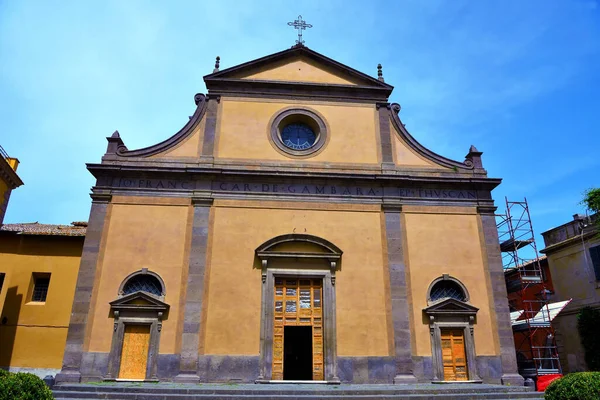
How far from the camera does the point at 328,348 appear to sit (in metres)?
15.0

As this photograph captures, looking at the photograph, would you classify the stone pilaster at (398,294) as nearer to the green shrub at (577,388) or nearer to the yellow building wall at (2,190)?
the green shrub at (577,388)

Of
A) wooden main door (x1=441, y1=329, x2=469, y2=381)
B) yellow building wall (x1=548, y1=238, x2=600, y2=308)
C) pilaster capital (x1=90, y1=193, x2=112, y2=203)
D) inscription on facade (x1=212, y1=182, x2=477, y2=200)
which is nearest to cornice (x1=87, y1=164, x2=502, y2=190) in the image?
inscription on facade (x1=212, y1=182, x2=477, y2=200)

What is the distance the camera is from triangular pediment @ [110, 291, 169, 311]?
1481 centimetres

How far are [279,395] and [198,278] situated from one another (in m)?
5.11

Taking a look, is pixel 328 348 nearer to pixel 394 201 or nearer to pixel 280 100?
pixel 394 201

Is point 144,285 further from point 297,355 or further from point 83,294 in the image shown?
point 297,355

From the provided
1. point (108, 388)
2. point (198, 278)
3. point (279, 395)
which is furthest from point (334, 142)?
point (108, 388)

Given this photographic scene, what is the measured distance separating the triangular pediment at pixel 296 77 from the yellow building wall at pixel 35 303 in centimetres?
943

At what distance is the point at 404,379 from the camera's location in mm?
14680

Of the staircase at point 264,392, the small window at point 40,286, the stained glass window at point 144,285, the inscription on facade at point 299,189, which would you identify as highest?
the inscription on facade at point 299,189

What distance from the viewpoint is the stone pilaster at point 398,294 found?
1489cm

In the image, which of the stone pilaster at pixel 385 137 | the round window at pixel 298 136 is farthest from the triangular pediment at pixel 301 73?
the round window at pixel 298 136

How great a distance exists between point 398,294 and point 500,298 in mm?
3794

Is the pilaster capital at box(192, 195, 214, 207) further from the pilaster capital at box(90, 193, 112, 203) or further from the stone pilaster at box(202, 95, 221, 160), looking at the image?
the pilaster capital at box(90, 193, 112, 203)
